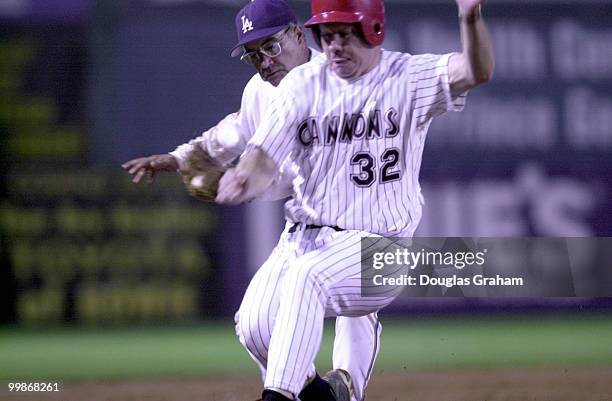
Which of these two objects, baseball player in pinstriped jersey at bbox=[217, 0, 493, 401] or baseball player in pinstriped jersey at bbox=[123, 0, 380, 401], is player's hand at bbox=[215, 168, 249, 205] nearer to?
baseball player in pinstriped jersey at bbox=[217, 0, 493, 401]

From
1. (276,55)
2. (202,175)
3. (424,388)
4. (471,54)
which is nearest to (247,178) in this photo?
(202,175)

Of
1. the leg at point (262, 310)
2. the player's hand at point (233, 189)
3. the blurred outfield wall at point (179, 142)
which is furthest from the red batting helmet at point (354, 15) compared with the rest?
the blurred outfield wall at point (179, 142)

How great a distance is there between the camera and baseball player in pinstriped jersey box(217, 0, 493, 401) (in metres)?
2.17

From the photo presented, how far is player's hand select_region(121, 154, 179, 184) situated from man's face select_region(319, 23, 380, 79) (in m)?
0.66

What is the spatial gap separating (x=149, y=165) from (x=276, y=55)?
18.9 inches

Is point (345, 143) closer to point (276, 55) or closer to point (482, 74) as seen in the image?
point (482, 74)

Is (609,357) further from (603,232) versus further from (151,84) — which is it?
(151,84)

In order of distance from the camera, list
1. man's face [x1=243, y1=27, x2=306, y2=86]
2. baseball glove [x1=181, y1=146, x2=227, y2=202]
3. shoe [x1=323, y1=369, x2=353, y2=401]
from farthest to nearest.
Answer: man's face [x1=243, y1=27, x2=306, y2=86] < shoe [x1=323, y1=369, x2=353, y2=401] < baseball glove [x1=181, y1=146, x2=227, y2=202]

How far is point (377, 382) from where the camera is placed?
396cm

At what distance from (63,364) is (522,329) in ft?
7.20

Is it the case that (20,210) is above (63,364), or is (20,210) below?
above

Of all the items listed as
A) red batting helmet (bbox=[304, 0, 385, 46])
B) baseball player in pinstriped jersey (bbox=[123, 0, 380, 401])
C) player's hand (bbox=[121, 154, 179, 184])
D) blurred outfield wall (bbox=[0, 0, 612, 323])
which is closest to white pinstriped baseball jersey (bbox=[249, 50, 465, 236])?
red batting helmet (bbox=[304, 0, 385, 46])

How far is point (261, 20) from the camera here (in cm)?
268

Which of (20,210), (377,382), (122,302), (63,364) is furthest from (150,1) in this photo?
(377,382)
